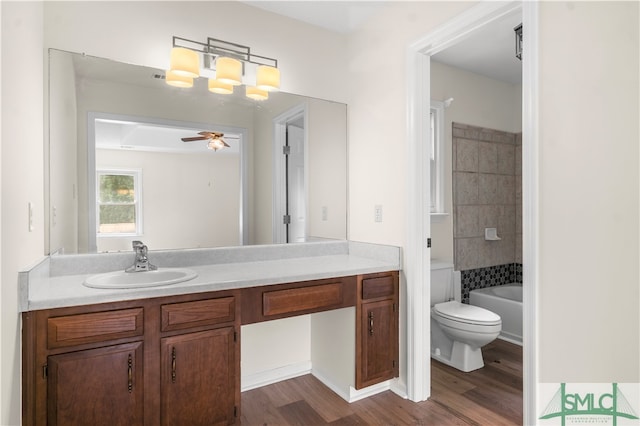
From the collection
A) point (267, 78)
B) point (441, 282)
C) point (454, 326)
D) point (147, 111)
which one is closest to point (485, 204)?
point (441, 282)

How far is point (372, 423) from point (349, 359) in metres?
0.35

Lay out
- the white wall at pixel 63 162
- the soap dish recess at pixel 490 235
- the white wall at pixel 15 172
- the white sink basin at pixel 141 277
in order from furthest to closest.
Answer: the soap dish recess at pixel 490 235, the white wall at pixel 63 162, the white sink basin at pixel 141 277, the white wall at pixel 15 172

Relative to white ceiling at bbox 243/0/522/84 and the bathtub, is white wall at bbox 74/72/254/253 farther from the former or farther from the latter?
the bathtub

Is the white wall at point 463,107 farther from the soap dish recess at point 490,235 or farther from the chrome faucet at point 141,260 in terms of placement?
the chrome faucet at point 141,260

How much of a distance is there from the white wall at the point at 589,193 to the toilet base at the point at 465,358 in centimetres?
112

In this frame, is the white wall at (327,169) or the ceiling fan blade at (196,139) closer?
the ceiling fan blade at (196,139)

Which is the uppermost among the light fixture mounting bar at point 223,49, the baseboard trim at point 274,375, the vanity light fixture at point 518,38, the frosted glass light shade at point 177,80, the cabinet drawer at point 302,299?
the vanity light fixture at point 518,38

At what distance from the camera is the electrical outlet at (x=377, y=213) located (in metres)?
2.43

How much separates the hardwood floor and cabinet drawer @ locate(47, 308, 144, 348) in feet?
2.99

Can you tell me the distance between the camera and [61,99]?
6.05ft

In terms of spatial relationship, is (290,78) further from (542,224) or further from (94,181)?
(542,224)

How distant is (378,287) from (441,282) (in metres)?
1.04

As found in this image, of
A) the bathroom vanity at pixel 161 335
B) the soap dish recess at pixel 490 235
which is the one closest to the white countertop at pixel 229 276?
the bathroom vanity at pixel 161 335

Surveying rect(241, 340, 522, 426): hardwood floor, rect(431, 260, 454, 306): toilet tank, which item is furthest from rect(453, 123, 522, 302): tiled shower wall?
rect(241, 340, 522, 426): hardwood floor
